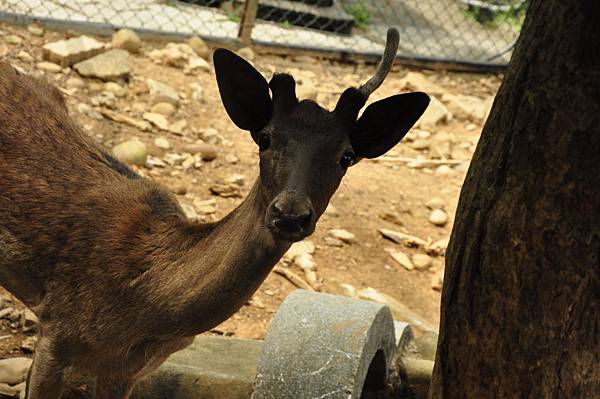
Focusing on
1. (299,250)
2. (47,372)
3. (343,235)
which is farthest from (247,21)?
(47,372)

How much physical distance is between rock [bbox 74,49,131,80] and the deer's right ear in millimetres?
4205

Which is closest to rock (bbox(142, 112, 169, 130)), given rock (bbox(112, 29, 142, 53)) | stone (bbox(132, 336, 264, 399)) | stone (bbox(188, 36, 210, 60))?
rock (bbox(112, 29, 142, 53))

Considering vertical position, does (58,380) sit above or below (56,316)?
below

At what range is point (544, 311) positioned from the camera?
9.15 ft

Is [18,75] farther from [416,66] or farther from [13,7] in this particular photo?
[416,66]

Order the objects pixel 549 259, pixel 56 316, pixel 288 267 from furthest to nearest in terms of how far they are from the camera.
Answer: pixel 288 267 → pixel 56 316 → pixel 549 259

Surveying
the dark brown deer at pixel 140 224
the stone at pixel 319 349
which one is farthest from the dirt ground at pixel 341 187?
the stone at pixel 319 349

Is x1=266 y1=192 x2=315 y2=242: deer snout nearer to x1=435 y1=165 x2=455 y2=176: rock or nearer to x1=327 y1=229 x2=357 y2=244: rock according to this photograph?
x1=327 y1=229 x2=357 y2=244: rock

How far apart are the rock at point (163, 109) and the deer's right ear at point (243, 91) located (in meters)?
3.97

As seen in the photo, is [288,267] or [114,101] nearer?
[288,267]

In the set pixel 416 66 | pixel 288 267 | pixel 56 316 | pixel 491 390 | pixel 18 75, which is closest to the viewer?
pixel 491 390

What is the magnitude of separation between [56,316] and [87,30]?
489 cm

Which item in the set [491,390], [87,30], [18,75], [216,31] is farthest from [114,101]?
[491,390]

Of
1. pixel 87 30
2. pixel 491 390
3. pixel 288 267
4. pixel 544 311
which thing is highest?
pixel 544 311
